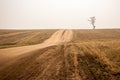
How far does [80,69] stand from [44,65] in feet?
9.67

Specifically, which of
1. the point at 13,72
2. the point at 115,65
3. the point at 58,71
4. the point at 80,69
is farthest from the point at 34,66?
the point at 115,65

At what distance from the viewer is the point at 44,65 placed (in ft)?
36.6

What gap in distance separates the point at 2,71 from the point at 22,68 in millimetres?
1455

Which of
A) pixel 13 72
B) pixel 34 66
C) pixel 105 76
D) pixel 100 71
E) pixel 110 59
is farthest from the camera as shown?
pixel 110 59

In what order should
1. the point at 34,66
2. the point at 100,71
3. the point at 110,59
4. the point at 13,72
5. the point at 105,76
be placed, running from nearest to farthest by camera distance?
the point at 105,76 < the point at 100,71 < the point at 13,72 < the point at 34,66 < the point at 110,59

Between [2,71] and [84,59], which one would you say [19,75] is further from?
[84,59]

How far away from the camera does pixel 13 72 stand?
1025cm

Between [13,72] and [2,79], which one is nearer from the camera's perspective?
[2,79]

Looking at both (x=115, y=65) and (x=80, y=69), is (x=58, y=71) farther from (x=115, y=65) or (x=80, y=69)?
(x=115, y=65)

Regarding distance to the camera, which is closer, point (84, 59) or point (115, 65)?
point (115, 65)

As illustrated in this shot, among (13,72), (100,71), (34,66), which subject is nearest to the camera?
(100,71)

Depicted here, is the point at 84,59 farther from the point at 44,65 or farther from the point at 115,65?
the point at 44,65

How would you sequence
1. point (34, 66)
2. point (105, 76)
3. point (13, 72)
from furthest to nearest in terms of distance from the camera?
point (34, 66)
point (13, 72)
point (105, 76)

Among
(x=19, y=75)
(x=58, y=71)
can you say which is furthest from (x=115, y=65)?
(x=19, y=75)
